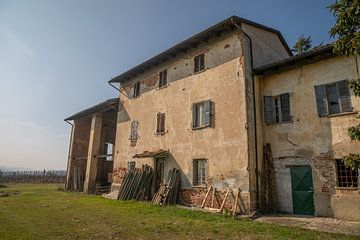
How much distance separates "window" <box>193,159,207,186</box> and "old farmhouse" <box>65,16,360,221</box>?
5 cm

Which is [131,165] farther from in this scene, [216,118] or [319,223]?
[319,223]

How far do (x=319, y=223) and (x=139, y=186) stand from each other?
9.88 metres

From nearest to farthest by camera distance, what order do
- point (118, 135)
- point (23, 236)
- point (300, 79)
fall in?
point (23, 236) < point (300, 79) < point (118, 135)

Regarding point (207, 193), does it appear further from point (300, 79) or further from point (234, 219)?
point (300, 79)

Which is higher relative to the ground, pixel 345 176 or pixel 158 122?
pixel 158 122

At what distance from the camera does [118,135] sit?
1966cm

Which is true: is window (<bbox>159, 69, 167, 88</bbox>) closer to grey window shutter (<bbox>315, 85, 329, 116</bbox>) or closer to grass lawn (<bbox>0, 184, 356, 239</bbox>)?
grass lawn (<bbox>0, 184, 356, 239</bbox>)

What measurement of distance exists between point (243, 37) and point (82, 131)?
18.9 metres

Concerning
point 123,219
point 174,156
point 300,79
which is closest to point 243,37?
point 300,79

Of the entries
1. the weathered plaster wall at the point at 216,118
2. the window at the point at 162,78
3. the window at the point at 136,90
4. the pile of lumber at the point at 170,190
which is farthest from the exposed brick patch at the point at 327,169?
the window at the point at 136,90

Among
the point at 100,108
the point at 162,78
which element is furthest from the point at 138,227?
the point at 100,108

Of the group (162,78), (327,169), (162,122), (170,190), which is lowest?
(170,190)

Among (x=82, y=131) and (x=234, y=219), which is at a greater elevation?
(x=82, y=131)

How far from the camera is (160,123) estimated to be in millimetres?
16062
